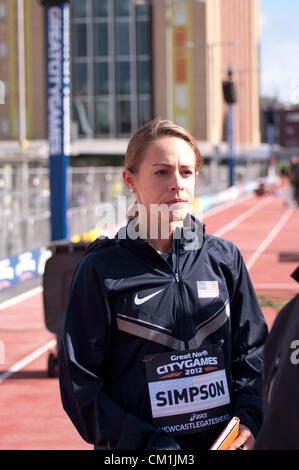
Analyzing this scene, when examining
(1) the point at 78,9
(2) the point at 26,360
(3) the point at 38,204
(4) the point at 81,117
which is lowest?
(2) the point at 26,360

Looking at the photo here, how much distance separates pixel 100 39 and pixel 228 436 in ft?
224

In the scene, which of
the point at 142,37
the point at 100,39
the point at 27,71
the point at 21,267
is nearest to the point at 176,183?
the point at 21,267

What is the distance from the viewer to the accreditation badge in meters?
2.78

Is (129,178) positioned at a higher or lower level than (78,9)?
lower

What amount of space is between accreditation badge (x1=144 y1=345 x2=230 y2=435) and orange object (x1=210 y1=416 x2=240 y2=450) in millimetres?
119

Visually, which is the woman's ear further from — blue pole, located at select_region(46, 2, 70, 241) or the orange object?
blue pole, located at select_region(46, 2, 70, 241)

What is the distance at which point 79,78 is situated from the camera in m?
69.9

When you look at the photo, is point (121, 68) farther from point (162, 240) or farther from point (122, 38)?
point (162, 240)

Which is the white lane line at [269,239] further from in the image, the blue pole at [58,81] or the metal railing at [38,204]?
the blue pole at [58,81]

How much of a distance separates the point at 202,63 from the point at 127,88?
20.3ft

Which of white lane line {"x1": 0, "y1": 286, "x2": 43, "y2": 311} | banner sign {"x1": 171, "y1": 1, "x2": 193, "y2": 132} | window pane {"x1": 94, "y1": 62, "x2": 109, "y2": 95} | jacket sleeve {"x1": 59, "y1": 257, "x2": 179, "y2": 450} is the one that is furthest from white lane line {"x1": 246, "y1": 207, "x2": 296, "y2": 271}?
window pane {"x1": 94, "y1": 62, "x2": 109, "y2": 95}

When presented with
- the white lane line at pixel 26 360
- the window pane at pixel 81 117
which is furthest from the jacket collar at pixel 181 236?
the window pane at pixel 81 117

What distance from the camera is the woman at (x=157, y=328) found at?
2768 millimetres

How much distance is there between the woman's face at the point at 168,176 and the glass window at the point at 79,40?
67.9 metres
